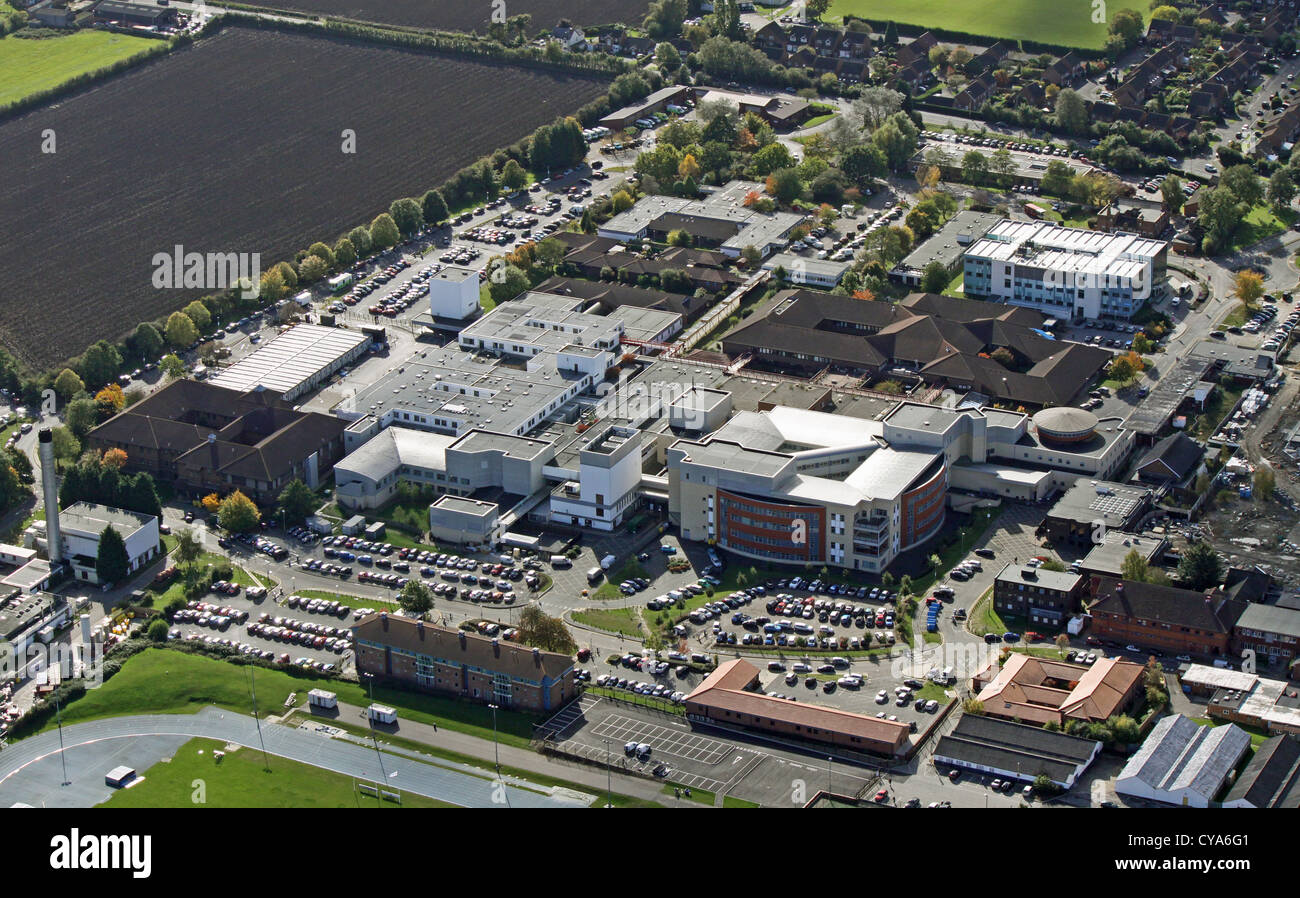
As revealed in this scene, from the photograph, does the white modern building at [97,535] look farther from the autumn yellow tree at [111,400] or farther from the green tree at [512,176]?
the green tree at [512,176]

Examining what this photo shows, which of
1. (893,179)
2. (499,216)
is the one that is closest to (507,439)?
(499,216)

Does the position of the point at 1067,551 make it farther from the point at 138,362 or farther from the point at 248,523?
the point at 138,362

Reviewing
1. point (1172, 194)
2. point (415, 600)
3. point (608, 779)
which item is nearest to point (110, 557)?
point (415, 600)

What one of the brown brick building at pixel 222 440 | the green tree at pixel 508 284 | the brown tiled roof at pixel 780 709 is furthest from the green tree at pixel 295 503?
the green tree at pixel 508 284

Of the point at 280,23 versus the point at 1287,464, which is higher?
the point at 280,23

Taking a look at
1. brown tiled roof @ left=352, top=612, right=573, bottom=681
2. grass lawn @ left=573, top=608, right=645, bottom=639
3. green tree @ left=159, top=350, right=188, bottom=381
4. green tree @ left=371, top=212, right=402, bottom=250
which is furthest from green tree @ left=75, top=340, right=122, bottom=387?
grass lawn @ left=573, top=608, right=645, bottom=639

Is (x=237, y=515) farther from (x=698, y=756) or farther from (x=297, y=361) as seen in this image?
(x=698, y=756)

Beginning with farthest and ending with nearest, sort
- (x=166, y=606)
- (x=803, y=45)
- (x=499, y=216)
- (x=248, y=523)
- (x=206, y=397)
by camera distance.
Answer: (x=803, y=45) → (x=499, y=216) → (x=206, y=397) → (x=248, y=523) → (x=166, y=606)
